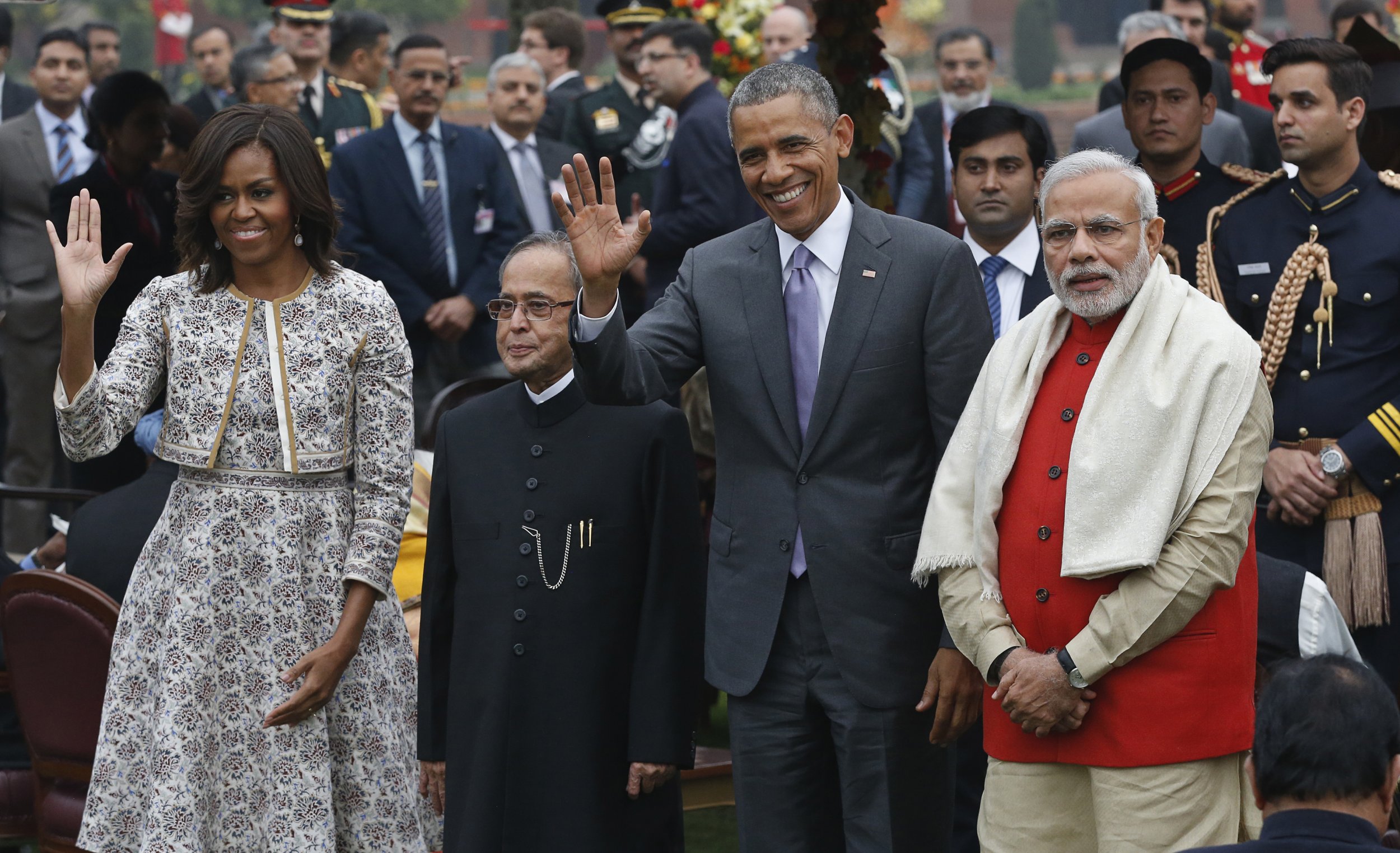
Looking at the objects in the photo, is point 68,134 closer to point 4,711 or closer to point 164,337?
point 4,711

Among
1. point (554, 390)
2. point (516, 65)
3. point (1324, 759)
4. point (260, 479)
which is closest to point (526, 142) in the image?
point (516, 65)

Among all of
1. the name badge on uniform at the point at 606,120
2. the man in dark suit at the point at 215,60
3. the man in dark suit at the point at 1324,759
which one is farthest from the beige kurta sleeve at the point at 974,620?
the man in dark suit at the point at 215,60

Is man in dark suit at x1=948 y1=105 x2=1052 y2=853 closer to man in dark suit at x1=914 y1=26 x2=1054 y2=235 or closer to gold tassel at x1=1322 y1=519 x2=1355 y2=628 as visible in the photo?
gold tassel at x1=1322 y1=519 x2=1355 y2=628

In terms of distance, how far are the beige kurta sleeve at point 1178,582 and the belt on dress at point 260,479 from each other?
5.66 ft

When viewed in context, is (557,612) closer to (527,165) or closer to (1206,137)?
(1206,137)

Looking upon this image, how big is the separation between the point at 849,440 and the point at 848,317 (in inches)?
10.7

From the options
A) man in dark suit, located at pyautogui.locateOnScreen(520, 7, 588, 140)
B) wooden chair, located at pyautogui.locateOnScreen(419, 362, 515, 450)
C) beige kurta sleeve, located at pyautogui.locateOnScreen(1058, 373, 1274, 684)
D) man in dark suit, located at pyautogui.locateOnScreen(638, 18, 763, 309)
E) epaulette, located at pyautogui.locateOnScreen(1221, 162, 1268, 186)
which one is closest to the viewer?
beige kurta sleeve, located at pyautogui.locateOnScreen(1058, 373, 1274, 684)

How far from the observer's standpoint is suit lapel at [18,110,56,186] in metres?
9.04

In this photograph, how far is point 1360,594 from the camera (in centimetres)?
493

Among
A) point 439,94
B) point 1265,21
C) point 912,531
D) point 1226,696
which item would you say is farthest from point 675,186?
point 1265,21

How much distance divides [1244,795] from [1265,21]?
18573 mm

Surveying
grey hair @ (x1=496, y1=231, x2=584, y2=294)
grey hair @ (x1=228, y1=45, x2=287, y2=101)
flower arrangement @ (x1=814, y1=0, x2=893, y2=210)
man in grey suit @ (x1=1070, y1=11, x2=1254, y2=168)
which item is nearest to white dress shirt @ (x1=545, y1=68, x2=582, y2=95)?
grey hair @ (x1=228, y1=45, x2=287, y2=101)

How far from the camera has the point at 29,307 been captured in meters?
8.91

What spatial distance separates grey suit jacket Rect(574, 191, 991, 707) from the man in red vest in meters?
0.15
